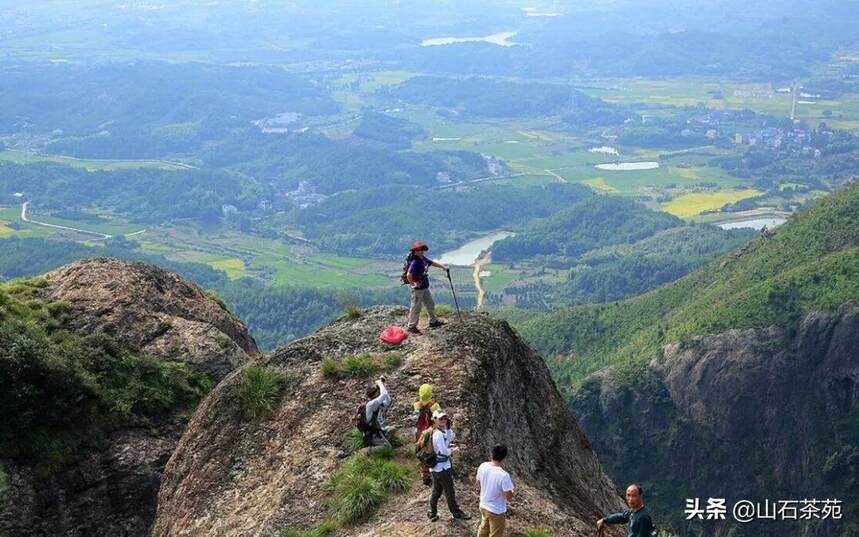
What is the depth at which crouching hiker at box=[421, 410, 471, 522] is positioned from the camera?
20.4m

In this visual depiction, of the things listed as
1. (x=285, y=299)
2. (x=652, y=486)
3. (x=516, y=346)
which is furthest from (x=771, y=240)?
(x=516, y=346)

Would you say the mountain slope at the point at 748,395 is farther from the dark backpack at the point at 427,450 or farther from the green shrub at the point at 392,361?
the dark backpack at the point at 427,450

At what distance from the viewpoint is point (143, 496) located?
3144cm

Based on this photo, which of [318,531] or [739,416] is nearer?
[318,531]

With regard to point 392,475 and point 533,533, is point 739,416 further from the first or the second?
point 533,533

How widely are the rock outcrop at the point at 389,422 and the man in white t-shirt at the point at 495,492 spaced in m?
2.15

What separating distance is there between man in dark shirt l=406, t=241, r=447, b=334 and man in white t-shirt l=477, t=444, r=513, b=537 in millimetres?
8953

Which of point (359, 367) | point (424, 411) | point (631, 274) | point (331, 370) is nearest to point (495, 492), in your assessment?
point (424, 411)

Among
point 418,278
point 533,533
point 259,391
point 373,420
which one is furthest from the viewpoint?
point 418,278

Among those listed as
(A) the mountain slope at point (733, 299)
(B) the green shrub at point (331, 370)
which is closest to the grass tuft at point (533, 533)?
(B) the green shrub at point (331, 370)

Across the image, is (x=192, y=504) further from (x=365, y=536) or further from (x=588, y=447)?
(x=588, y=447)

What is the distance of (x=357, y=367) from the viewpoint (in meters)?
27.7

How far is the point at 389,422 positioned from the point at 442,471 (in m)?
5.27

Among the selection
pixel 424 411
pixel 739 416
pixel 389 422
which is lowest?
pixel 739 416
